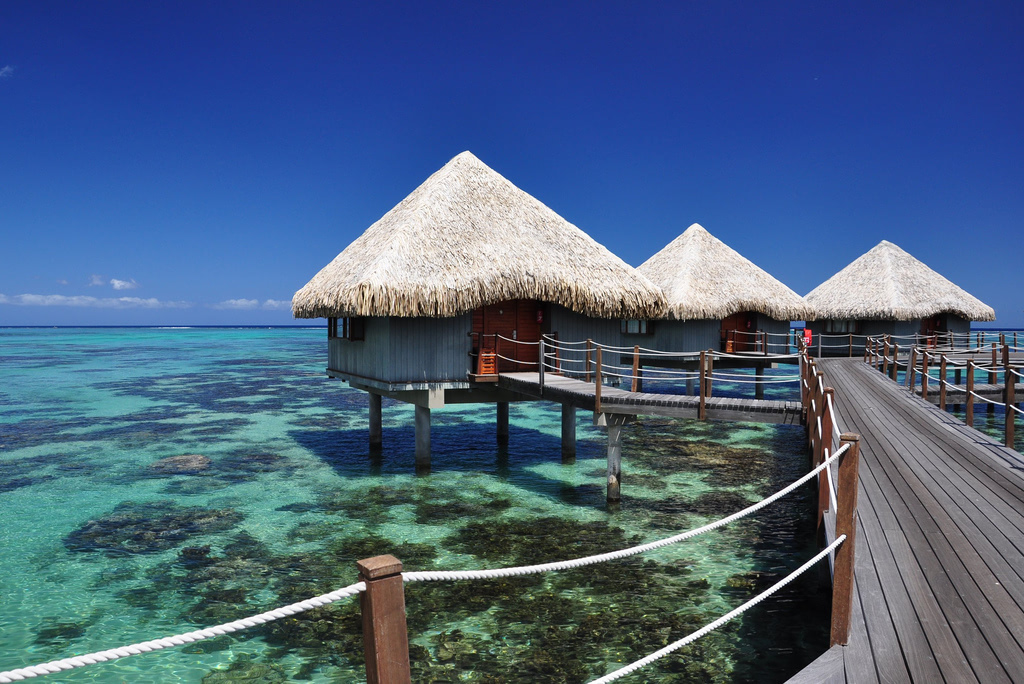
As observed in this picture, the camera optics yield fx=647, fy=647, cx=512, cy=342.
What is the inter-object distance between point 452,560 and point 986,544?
6700 millimetres

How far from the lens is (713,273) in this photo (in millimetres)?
24672

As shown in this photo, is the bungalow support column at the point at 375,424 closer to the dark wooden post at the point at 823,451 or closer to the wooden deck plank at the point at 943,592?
the dark wooden post at the point at 823,451

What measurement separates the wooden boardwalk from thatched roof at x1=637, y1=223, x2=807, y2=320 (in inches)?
535

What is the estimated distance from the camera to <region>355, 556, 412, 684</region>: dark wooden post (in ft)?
7.58

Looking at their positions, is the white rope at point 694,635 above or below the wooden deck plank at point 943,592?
above

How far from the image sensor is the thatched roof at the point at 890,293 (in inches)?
1152

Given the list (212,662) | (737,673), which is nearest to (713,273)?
(737,673)

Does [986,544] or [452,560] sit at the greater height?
[986,544]

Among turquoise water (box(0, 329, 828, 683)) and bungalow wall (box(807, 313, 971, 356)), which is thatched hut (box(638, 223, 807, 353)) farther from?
bungalow wall (box(807, 313, 971, 356))

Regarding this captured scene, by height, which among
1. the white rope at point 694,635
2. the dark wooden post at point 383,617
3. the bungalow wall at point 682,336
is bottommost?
the white rope at point 694,635

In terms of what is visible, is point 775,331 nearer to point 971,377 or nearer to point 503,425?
point 503,425

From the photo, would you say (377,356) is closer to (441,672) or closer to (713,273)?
(441,672)

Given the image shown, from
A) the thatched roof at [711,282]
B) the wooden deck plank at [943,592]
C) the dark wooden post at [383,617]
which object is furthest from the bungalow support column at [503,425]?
the dark wooden post at [383,617]

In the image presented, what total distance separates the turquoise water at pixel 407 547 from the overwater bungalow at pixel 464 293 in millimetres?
2572
